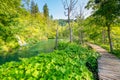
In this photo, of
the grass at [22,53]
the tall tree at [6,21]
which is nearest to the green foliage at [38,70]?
the grass at [22,53]

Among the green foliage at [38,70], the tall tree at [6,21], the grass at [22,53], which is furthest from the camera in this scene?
the tall tree at [6,21]

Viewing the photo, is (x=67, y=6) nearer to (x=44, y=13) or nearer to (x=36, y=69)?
(x=36, y=69)

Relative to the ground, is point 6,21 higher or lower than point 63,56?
higher

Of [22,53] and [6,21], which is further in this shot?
[6,21]

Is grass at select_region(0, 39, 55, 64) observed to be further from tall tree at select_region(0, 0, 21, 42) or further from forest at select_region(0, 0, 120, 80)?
tall tree at select_region(0, 0, 21, 42)

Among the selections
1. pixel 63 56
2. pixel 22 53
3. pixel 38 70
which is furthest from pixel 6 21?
pixel 38 70

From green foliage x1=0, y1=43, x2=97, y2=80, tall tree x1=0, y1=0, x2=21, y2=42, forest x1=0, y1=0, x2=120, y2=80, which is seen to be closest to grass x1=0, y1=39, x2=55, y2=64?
forest x1=0, y1=0, x2=120, y2=80

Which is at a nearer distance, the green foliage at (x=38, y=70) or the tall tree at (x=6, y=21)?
the green foliage at (x=38, y=70)

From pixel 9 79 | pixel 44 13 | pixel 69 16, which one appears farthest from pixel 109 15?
pixel 44 13

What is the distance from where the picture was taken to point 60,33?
3595 inches

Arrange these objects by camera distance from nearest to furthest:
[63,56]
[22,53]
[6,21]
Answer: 1. [63,56]
2. [22,53]
3. [6,21]

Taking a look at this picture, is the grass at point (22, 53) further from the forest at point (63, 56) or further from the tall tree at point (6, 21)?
the tall tree at point (6, 21)

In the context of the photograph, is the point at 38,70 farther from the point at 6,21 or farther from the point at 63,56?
the point at 6,21

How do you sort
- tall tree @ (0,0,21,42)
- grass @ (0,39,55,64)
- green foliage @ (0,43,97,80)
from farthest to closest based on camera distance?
tall tree @ (0,0,21,42), grass @ (0,39,55,64), green foliage @ (0,43,97,80)
